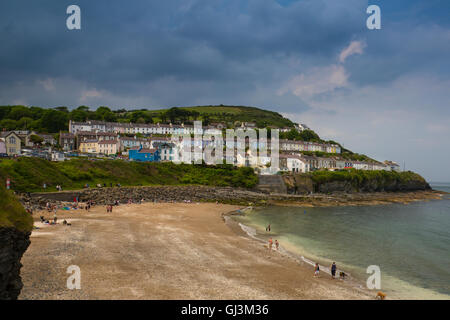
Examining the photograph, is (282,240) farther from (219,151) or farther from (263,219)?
(219,151)

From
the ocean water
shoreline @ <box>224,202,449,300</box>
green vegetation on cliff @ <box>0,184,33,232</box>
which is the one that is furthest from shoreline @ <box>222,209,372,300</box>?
green vegetation on cliff @ <box>0,184,33,232</box>

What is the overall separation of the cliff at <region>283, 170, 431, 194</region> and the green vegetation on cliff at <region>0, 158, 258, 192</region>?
12.3 metres

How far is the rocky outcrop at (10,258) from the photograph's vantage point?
668 centimetres

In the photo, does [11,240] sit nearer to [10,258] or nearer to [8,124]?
[10,258]

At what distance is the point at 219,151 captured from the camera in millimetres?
78312

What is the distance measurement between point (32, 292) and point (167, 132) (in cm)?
10390

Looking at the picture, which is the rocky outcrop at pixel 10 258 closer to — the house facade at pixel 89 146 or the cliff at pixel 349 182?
the cliff at pixel 349 182

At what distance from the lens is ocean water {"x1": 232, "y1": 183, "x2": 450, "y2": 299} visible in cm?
1735

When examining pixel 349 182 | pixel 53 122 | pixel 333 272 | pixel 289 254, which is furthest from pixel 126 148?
pixel 333 272

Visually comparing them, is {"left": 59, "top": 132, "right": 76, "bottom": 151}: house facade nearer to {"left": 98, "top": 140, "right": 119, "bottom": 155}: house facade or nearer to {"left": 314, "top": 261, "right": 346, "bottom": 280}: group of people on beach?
{"left": 98, "top": 140, "right": 119, "bottom": 155}: house facade

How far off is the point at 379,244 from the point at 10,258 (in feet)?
93.4

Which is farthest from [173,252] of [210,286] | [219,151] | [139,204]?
[219,151]

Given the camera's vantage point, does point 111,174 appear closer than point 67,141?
Yes

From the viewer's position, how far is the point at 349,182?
3002 inches
